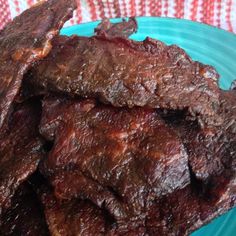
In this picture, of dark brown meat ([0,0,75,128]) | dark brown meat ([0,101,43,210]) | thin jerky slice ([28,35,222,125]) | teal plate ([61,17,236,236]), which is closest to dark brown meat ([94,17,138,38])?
teal plate ([61,17,236,236])

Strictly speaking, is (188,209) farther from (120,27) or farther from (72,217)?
(120,27)

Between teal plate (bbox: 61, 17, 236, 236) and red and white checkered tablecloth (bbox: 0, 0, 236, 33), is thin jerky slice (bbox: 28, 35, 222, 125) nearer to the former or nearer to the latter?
teal plate (bbox: 61, 17, 236, 236)

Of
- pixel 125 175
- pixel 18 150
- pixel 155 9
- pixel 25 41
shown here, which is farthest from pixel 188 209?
pixel 155 9

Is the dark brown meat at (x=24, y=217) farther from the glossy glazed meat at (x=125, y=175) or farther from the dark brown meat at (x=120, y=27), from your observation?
the dark brown meat at (x=120, y=27)

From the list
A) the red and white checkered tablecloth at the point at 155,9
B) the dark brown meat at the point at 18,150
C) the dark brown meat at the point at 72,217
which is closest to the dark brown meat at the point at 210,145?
the dark brown meat at the point at 72,217

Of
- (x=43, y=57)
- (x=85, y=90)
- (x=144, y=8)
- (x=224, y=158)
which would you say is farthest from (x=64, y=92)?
(x=144, y=8)

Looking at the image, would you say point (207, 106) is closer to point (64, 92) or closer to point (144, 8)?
point (64, 92)
